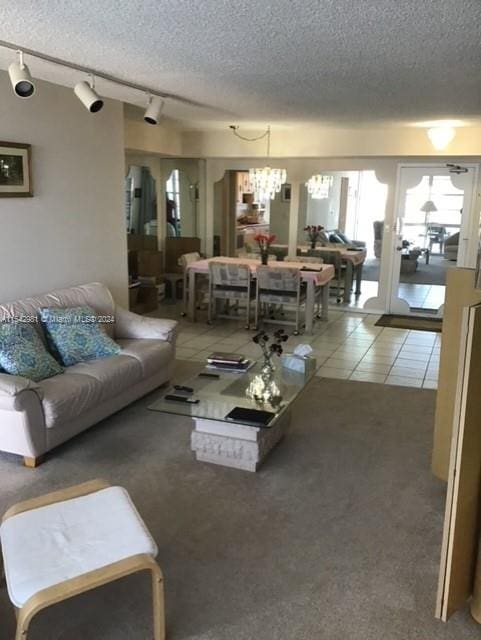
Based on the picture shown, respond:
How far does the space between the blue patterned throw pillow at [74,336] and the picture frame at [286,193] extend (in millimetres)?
4558

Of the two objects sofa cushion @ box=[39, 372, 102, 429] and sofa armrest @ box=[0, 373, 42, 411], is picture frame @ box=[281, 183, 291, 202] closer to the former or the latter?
sofa cushion @ box=[39, 372, 102, 429]

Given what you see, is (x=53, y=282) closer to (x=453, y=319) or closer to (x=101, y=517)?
(x=101, y=517)

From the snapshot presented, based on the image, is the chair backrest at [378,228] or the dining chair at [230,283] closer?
the dining chair at [230,283]

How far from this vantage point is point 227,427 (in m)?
3.23

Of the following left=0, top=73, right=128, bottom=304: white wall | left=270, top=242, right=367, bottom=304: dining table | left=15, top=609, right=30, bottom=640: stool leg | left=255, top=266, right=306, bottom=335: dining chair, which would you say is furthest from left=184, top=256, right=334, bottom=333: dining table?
left=15, top=609, right=30, bottom=640: stool leg

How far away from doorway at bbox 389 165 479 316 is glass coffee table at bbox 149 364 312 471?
14.0 ft

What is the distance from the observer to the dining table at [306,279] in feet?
21.3

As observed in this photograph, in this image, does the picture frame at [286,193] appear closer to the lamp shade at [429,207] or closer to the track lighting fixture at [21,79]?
the lamp shade at [429,207]

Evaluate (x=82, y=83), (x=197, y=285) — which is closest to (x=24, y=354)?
(x=82, y=83)

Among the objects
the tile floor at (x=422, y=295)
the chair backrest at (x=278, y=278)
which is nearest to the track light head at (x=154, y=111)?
the chair backrest at (x=278, y=278)

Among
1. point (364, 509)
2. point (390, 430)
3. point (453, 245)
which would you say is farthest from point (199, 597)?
point (453, 245)

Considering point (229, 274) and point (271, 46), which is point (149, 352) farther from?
point (229, 274)

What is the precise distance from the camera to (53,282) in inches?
175

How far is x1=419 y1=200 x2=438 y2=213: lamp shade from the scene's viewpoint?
712 centimetres
